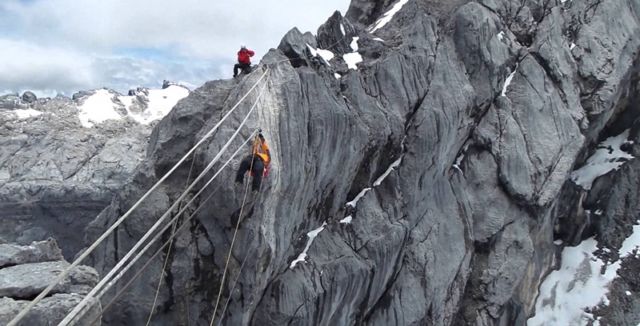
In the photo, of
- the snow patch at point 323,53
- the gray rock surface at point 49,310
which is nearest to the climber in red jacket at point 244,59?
the snow patch at point 323,53

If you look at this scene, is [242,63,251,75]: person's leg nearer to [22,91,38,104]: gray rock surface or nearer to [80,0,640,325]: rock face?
[80,0,640,325]: rock face

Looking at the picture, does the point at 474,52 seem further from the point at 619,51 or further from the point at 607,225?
the point at 607,225

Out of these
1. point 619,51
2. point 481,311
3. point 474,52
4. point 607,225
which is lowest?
point 481,311

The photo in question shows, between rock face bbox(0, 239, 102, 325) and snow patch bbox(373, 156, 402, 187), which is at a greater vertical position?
snow patch bbox(373, 156, 402, 187)

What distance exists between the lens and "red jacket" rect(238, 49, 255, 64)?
1858cm

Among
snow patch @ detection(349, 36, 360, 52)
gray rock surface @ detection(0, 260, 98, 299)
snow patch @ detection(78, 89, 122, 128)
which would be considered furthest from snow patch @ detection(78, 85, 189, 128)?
gray rock surface @ detection(0, 260, 98, 299)

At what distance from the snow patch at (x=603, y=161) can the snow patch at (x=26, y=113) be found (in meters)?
96.9

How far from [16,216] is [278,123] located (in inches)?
2831

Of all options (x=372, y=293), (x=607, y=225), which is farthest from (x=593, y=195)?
(x=372, y=293)

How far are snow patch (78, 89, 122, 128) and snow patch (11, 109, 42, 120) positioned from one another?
7959 mm

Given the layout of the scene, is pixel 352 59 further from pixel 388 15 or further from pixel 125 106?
pixel 125 106

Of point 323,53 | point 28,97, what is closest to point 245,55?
point 323,53

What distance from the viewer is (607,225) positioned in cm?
3098

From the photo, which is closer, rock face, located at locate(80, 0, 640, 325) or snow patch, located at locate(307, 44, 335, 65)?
rock face, located at locate(80, 0, 640, 325)
